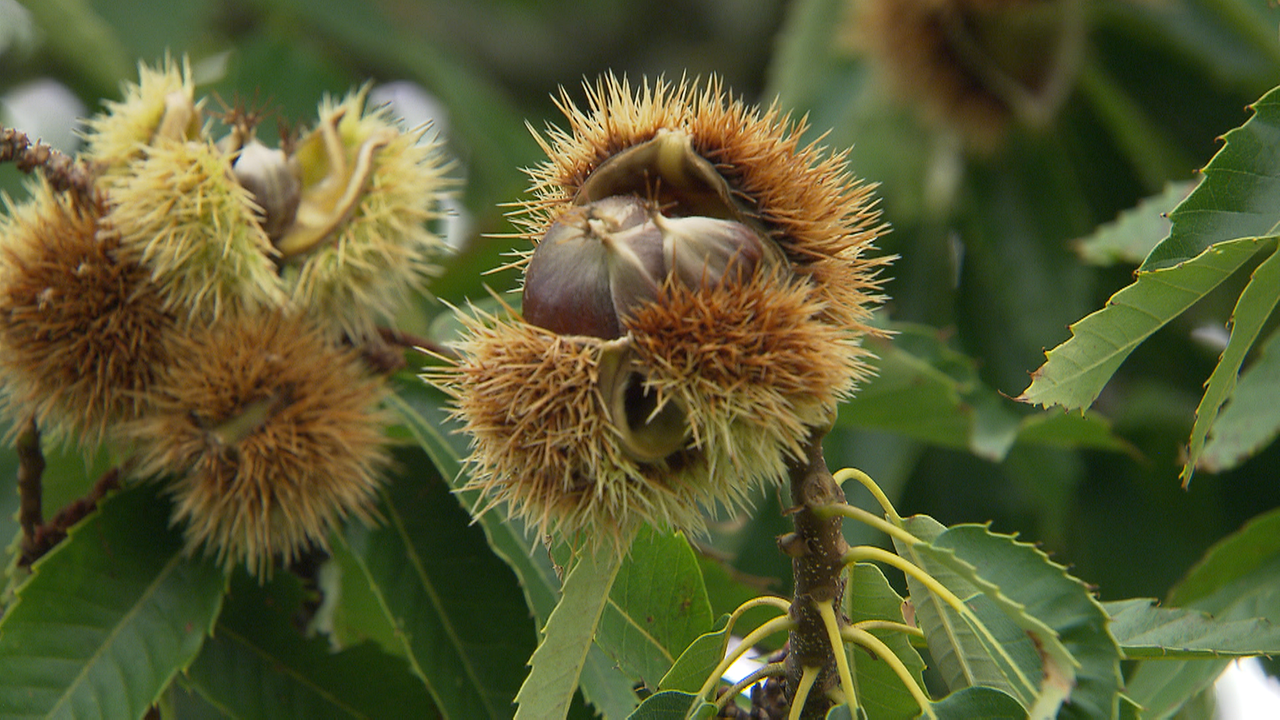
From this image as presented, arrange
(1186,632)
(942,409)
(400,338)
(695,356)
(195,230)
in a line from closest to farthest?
(695,356), (1186,632), (195,230), (400,338), (942,409)

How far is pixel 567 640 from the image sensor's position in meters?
0.95

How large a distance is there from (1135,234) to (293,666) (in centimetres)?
133

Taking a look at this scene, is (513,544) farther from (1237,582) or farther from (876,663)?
(1237,582)

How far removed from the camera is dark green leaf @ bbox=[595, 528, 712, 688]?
1125 mm

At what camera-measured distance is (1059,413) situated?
1.53 meters

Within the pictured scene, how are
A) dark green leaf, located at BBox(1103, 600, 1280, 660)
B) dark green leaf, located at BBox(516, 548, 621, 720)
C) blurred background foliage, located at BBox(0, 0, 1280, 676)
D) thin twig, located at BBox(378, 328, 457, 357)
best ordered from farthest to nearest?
blurred background foliage, located at BBox(0, 0, 1280, 676) < thin twig, located at BBox(378, 328, 457, 357) < dark green leaf, located at BBox(1103, 600, 1280, 660) < dark green leaf, located at BBox(516, 548, 621, 720)

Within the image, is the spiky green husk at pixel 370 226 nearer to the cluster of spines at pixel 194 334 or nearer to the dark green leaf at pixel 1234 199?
the cluster of spines at pixel 194 334

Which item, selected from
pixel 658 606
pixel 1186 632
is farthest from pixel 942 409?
pixel 658 606

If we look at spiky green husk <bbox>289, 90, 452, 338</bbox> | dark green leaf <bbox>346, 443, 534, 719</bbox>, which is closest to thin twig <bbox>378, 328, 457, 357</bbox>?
spiky green husk <bbox>289, 90, 452, 338</bbox>

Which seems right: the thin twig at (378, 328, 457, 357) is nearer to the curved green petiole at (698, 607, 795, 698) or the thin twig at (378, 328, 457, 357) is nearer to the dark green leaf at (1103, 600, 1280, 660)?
the curved green petiole at (698, 607, 795, 698)

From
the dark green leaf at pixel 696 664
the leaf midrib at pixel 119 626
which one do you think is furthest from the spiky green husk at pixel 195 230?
the dark green leaf at pixel 696 664

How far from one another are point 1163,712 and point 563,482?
81 cm

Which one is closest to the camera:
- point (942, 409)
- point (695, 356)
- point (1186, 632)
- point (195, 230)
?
point (695, 356)

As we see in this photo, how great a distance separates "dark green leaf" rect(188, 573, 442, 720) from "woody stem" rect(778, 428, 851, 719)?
0.64 metres
